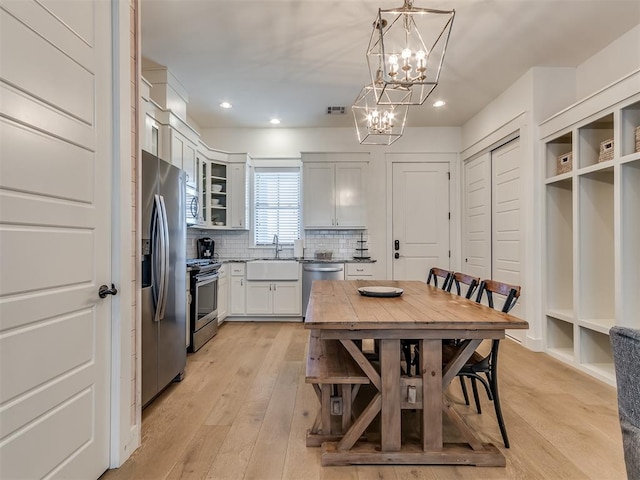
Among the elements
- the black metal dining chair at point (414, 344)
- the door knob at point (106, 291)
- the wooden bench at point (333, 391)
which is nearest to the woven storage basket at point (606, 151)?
the black metal dining chair at point (414, 344)

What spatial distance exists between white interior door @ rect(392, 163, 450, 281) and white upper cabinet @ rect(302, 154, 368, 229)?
0.59m

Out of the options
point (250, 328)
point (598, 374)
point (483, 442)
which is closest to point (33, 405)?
point (483, 442)

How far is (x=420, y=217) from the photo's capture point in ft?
18.2

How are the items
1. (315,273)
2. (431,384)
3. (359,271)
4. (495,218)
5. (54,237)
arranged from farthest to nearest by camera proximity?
(359,271) → (315,273) → (495,218) → (431,384) → (54,237)

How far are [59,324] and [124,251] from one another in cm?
47

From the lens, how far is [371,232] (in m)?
5.51

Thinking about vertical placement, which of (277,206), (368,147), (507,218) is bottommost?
(507,218)

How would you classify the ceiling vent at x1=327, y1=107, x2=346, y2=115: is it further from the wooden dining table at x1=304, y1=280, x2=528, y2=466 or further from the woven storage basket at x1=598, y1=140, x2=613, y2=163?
the wooden dining table at x1=304, y1=280, x2=528, y2=466

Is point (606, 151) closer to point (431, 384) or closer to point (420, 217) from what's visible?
point (431, 384)

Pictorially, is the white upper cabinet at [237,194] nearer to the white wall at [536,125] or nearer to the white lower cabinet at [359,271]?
the white lower cabinet at [359,271]

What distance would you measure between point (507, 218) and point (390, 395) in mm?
3192

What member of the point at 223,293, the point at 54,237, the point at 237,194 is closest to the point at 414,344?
the point at 54,237

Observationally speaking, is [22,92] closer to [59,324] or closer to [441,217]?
[59,324]

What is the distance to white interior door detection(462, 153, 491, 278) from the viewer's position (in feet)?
15.4
